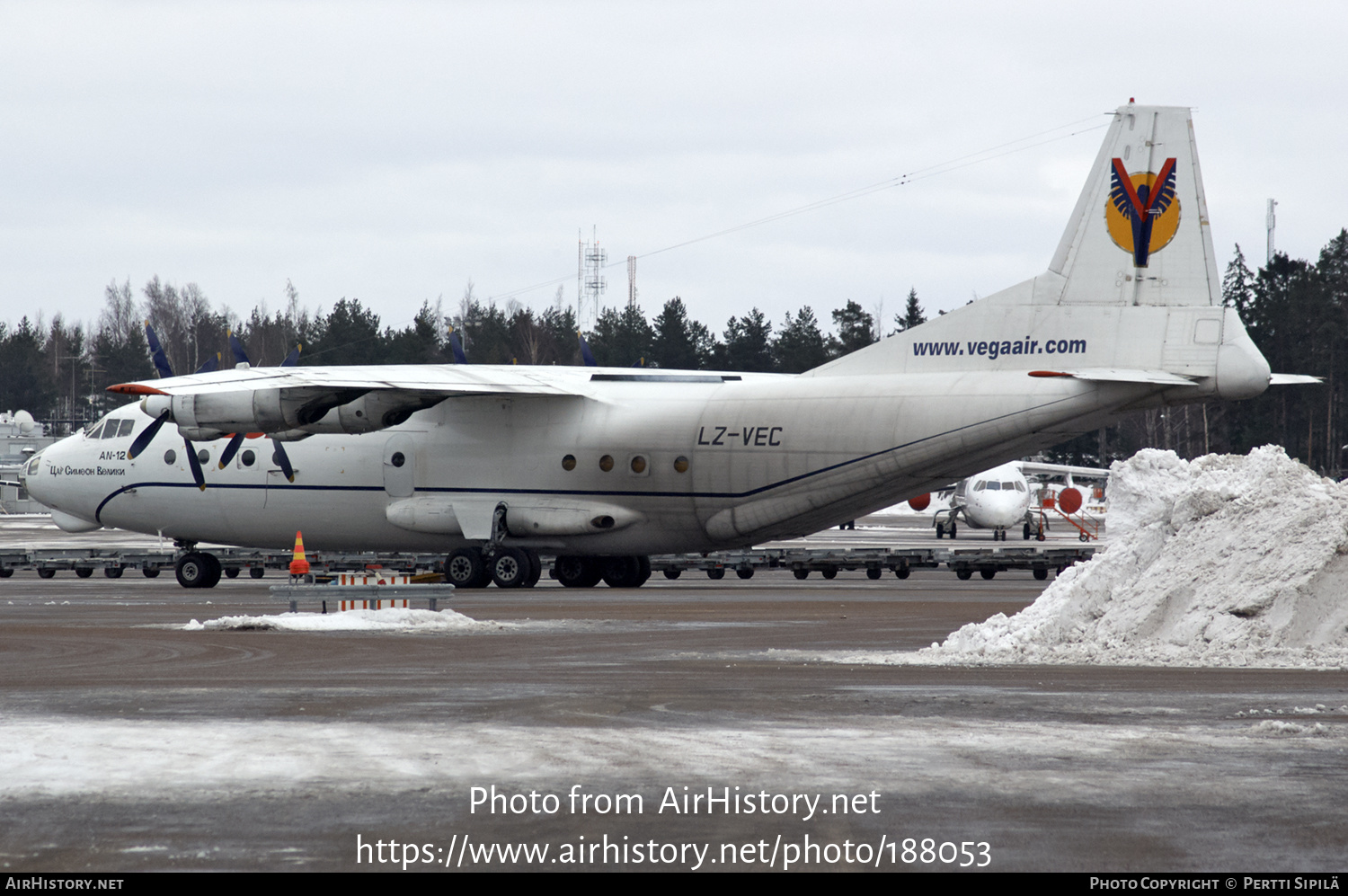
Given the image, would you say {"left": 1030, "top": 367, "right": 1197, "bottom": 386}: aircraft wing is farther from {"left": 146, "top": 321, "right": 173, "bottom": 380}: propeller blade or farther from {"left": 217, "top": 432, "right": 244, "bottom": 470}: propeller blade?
{"left": 146, "top": 321, "right": 173, "bottom": 380}: propeller blade

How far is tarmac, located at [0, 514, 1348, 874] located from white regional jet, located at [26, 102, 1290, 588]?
10.5 meters

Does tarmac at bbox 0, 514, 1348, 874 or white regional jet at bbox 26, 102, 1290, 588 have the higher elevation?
white regional jet at bbox 26, 102, 1290, 588

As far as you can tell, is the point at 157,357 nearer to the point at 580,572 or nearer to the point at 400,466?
the point at 400,466

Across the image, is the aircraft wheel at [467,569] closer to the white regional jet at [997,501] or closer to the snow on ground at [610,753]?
the snow on ground at [610,753]

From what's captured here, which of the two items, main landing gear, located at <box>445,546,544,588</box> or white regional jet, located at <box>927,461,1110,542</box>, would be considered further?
white regional jet, located at <box>927,461,1110,542</box>

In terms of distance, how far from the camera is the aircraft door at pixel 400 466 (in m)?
32.2

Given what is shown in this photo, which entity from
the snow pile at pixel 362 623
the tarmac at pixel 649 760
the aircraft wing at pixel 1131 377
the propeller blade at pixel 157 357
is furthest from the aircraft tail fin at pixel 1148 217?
the propeller blade at pixel 157 357

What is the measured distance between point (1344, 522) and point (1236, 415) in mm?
75785

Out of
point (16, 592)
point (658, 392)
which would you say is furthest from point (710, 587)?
point (16, 592)

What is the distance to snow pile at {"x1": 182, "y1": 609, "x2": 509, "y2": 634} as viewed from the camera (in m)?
20.6

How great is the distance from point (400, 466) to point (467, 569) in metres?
2.70

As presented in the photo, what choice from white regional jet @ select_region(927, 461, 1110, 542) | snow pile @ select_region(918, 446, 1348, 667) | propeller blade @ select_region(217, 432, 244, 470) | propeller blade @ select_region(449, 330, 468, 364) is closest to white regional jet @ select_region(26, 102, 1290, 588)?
propeller blade @ select_region(217, 432, 244, 470)

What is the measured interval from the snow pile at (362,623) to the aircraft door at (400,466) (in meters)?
10.7

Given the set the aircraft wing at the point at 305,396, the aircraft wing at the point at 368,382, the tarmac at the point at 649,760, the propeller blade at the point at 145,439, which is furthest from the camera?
the propeller blade at the point at 145,439
